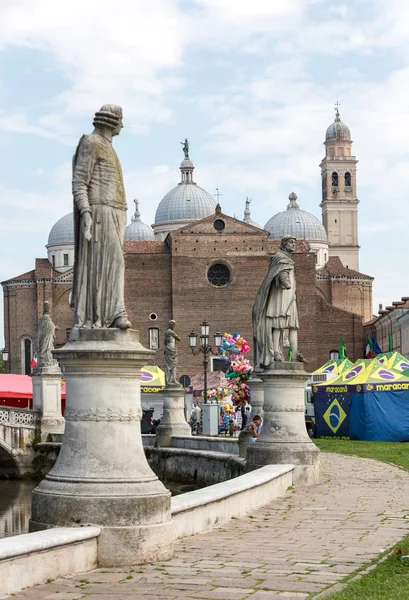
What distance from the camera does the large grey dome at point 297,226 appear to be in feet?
318

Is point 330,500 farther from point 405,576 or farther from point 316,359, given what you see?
point 316,359

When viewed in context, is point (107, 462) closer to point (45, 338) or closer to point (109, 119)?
point (109, 119)

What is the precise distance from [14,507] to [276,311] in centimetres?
1023

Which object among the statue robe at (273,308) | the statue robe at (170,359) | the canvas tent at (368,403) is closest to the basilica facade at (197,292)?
the canvas tent at (368,403)

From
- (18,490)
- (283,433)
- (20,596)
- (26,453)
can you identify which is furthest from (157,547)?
(26,453)

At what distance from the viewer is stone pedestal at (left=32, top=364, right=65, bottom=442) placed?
30328mm

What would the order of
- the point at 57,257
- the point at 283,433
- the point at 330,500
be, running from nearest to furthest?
1. the point at 330,500
2. the point at 283,433
3. the point at 57,257

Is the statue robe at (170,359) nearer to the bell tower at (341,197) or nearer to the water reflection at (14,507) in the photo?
the water reflection at (14,507)

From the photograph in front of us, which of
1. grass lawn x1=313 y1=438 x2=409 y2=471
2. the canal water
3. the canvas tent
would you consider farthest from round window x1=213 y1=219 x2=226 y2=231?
grass lawn x1=313 y1=438 x2=409 y2=471

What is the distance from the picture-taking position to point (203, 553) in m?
8.09

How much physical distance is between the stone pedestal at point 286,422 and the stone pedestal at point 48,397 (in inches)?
676

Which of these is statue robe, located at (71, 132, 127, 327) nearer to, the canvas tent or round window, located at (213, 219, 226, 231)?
the canvas tent

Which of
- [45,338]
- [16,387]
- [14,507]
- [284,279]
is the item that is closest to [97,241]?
[284,279]

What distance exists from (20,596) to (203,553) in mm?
2071
